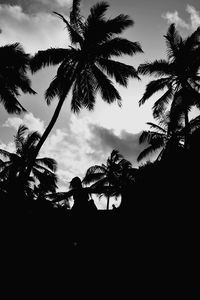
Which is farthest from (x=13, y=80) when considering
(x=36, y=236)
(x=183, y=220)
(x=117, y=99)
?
(x=183, y=220)

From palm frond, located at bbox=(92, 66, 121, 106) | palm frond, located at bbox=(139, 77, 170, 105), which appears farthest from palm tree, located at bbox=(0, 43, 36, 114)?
palm frond, located at bbox=(139, 77, 170, 105)

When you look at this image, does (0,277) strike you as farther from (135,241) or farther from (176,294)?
(176,294)

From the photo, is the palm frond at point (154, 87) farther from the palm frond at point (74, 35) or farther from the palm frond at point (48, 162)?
the palm frond at point (48, 162)

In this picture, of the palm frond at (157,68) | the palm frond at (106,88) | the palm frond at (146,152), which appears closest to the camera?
the palm frond at (106,88)

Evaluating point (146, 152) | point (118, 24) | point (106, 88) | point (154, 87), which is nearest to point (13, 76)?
point (106, 88)

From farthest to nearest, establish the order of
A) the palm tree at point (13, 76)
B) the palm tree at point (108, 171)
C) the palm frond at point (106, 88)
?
the palm tree at point (108, 171), the palm frond at point (106, 88), the palm tree at point (13, 76)

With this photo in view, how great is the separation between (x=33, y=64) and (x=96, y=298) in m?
13.1

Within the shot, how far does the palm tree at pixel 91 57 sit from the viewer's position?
1312cm

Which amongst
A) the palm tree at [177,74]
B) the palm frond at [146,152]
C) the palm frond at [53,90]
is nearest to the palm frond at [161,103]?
the palm tree at [177,74]

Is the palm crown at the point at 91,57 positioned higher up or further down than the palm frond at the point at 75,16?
further down

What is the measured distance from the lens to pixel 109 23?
13.1 metres

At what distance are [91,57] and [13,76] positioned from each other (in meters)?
4.76

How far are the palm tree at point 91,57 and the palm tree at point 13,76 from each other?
0.76 metres

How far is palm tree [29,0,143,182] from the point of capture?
1312cm
